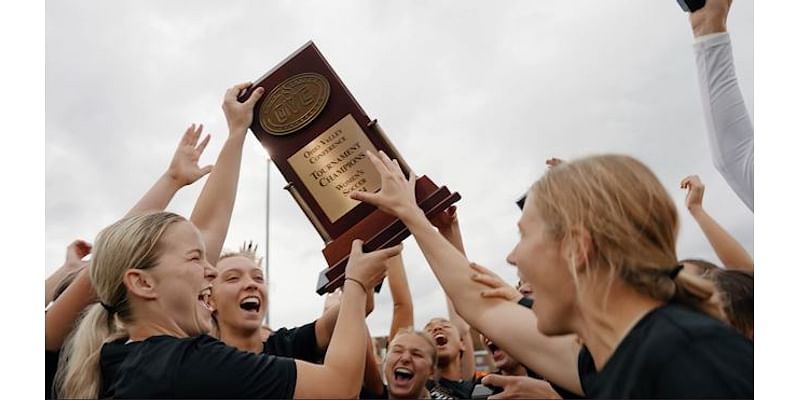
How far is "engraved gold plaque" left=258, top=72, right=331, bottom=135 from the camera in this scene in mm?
3605

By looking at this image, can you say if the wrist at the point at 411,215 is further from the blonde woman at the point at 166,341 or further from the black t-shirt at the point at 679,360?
the black t-shirt at the point at 679,360

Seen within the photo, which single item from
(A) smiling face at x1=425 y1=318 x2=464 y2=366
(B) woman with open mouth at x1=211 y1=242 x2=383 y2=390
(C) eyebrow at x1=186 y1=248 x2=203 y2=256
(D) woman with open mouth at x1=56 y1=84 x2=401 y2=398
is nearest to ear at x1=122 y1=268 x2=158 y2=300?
(D) woman with open mouth at x1=56 y1=84 x2=401 y2=398

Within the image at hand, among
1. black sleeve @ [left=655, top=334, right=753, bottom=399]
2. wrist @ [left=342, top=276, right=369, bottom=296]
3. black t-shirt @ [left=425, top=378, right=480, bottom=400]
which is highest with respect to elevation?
wrist @ [left=342, top=276, right=369, bottom=296]

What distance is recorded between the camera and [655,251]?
1.70m

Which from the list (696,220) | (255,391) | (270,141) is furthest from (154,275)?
(696,220)

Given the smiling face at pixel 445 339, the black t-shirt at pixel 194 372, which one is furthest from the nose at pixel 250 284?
the smiling face at pixel 445 339

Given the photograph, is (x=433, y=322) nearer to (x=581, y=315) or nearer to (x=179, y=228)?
(x=179, y=228)

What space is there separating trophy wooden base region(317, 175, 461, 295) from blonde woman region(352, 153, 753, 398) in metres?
1.37

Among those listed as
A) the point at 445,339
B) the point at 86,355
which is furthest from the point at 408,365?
the point at 86,355

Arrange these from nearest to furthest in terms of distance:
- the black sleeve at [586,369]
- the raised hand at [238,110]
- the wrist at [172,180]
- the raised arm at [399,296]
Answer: the black sleeve at [586,369] → the wrist at [172,180] → the raised hand at [238,110] → the raised arm at [399,296]

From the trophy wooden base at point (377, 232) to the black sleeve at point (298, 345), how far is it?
446 millimetres

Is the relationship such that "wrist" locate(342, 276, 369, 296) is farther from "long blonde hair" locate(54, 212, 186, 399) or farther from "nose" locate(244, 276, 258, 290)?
"nose" locate(244, 276, 258, 290)

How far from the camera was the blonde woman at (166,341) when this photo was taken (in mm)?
2086

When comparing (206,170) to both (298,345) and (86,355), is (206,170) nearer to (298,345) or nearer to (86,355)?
(298,345)
